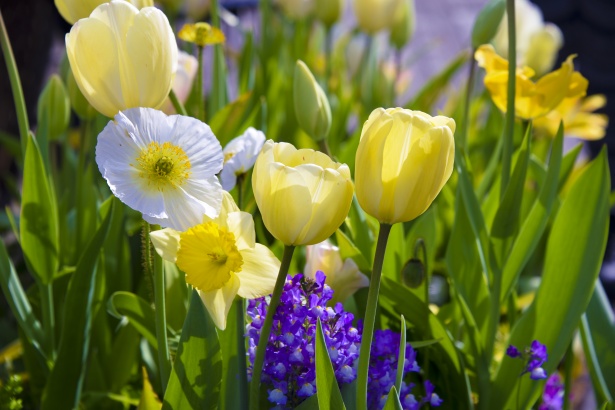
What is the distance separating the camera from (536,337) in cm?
95

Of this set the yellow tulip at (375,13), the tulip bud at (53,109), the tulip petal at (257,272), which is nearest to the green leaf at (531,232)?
the tulip petal at (257,272)

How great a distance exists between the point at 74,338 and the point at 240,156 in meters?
0.31

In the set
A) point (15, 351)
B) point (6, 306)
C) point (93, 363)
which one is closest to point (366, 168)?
point (93, 363)

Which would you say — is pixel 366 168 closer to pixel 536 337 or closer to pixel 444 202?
pixel 536 337

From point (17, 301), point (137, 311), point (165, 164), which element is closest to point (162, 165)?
point (165, 164)

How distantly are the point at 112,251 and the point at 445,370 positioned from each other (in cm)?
46

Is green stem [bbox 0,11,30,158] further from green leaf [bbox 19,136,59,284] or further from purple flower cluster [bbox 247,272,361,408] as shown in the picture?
purple flower cluster [bbox 247,272,361,408]

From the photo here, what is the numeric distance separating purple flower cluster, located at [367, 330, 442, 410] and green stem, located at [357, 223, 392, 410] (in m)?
0.13

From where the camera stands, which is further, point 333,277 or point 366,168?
point 333,277

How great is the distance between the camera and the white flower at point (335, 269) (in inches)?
32.4

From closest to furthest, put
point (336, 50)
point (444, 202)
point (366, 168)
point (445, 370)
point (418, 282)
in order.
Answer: point (366, 168)
point (418, 282)
point (445, 370)
point (444, 202)
point (336, 50)

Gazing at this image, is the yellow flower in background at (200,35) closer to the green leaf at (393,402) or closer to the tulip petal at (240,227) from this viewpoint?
the tulip petal at (240,227)

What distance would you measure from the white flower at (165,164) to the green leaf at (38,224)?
369mm

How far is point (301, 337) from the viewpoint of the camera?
0.70 m
